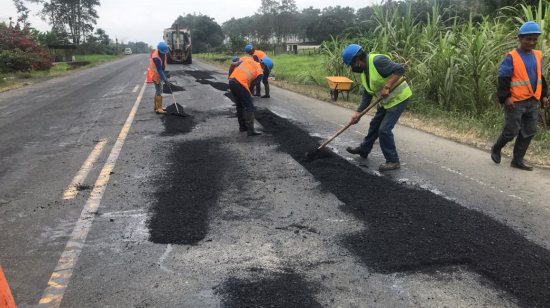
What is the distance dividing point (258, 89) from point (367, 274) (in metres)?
9.55

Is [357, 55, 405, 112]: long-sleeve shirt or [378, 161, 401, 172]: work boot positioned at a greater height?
[357, 55, 405, 112]: long-sleeve shirt

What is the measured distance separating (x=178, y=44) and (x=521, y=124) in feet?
92.6

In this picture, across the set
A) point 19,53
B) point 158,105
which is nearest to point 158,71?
point 158,105

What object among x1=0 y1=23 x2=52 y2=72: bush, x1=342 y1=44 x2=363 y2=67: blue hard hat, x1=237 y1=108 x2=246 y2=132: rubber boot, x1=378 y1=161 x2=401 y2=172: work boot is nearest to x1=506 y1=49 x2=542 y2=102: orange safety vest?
x1=378 y1=161 x2=401 y2=172: work boot

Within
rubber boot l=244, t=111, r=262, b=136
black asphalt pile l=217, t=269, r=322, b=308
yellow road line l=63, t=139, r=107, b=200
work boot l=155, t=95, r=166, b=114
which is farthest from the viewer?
work boot l=155, t=95, r=166, b=114

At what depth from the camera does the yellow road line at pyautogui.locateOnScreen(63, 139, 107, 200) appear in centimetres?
401

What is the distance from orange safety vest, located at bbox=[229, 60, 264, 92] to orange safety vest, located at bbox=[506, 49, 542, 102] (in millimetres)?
3758

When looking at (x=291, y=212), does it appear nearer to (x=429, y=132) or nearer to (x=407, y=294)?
(x=407, y=294)

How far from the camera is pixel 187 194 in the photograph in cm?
395

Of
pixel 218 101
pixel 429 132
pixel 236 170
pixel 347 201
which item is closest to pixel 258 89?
pixel 218 101

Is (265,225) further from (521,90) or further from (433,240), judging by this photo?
(521,90)

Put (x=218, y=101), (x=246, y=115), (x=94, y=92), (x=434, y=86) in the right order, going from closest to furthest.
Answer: (x=246, y=115), (x=434, y=86), (x=218, y=101), (x=94, y=92)

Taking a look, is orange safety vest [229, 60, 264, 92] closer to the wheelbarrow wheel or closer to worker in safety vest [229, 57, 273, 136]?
worker in safety vest [229, 57, 273, 136]

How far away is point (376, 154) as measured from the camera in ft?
18.3
